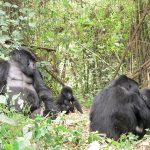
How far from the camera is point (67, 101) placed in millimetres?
5793

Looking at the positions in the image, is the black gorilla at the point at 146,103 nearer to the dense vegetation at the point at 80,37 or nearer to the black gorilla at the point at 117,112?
the black gorilla at the point at 117,112

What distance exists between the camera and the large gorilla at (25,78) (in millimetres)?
5191

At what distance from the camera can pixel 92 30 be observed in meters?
7.08

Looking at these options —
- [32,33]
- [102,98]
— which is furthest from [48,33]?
[102,98]

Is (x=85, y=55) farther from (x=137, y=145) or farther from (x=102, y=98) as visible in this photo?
(x=137, y=145)

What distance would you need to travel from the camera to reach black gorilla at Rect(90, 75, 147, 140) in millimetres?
4203

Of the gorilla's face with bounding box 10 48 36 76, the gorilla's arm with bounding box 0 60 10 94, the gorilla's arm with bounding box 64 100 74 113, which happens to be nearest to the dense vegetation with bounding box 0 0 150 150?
the gorilla's face with bounding box 10 48 36 76

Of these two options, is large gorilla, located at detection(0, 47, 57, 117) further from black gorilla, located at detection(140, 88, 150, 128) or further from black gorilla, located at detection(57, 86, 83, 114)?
black gorilla, located at detection(140, 88, 150, 128)

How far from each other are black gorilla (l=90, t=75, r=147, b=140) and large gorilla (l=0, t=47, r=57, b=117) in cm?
108

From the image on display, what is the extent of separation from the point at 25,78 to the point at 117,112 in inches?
66.3

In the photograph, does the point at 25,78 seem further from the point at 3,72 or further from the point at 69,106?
the point at 69,106

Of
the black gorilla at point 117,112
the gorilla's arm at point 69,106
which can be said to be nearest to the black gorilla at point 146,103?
the black gorilla at point 117,112

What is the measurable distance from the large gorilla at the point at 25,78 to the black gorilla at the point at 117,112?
3.53 feet

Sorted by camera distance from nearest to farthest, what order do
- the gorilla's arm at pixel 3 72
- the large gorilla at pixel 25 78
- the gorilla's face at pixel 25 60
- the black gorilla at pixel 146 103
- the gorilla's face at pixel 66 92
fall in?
the black gorilla at pixel 146 103, the gorilla's arm at pixel 3 72, the large gorilla at pixel 25 78, the gorilla's face at pixel 25 60, the gorilla's face at pixel 66 92
